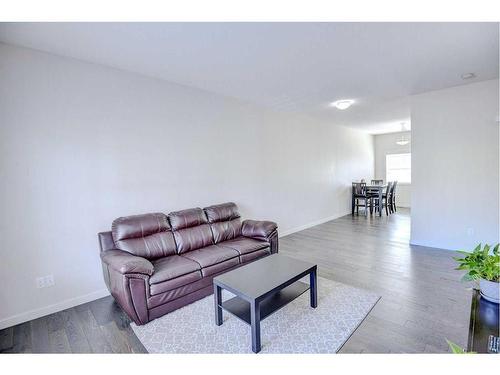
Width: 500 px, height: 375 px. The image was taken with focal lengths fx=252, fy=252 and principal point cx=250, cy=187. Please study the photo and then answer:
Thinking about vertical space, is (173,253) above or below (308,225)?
above

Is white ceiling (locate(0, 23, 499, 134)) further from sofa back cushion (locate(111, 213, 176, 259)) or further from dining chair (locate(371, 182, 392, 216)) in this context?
dining chair (locate(371, 182, 392, 216))

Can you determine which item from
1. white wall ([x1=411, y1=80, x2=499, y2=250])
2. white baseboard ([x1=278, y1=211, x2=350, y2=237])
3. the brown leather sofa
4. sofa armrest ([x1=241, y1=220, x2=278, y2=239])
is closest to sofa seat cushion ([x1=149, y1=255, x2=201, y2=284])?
the brown leather sofa

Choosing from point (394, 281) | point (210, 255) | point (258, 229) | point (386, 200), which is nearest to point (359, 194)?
point (386, 200)

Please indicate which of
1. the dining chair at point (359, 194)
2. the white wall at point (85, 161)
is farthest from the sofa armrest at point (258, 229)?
the dining chair at point (359, 194)

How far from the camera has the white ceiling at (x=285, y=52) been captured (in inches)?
86.0

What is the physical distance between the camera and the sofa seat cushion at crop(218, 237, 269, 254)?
3.09 metres

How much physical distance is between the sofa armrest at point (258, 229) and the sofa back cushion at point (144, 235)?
1056mm

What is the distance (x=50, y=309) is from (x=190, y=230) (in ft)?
5.13

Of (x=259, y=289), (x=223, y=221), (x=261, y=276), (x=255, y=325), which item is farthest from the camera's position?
(x=223, y=221)

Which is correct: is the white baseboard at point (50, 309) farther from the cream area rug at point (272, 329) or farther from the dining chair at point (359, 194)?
the dining chair at point (359, 194)

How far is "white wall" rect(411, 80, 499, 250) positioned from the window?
187 inches

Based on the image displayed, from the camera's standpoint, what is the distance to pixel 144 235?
112 inches

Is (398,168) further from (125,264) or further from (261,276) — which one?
(125,264)
